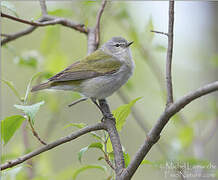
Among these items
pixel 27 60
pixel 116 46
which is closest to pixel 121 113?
pixel 27 60

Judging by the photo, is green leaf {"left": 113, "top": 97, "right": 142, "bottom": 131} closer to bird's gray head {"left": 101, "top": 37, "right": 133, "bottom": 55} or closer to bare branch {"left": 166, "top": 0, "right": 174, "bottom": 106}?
bare branch {"left": 166, "top": 0, "right": 174, "bottom": 106}

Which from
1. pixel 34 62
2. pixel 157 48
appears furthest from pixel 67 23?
pixel 157 48

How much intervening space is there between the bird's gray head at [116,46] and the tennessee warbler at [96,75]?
0.10 metres

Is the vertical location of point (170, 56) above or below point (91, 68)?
above

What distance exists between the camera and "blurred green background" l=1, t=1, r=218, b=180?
127 inches

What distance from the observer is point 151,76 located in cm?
743

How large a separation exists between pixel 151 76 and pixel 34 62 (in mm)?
4663

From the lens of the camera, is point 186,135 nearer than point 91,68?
Yes

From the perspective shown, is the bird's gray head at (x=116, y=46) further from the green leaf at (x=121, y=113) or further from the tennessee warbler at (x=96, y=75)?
the green leaf at (x=121, y=113)

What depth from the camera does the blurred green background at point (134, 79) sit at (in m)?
3.23

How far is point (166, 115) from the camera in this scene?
60.5 inches

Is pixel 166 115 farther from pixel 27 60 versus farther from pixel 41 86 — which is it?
pixel 41 86

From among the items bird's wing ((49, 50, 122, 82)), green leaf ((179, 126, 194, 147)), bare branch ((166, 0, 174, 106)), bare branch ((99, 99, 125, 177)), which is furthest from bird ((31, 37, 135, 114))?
bare branch ((166, 0, 174, 106))

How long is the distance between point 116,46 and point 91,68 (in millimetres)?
756
